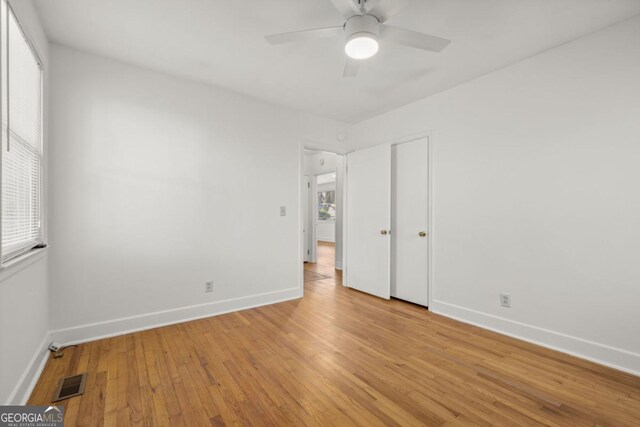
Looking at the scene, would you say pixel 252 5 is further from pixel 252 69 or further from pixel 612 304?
pixel 612 304

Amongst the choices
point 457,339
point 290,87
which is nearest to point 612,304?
point 457,339

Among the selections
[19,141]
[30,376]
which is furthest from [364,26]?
[30,376]

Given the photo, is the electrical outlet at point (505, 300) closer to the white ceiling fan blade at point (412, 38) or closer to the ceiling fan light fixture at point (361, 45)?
the white ceiling fan blade at point (412, 38)

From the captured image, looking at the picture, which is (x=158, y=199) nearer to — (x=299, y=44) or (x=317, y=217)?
(x=299, y=44)

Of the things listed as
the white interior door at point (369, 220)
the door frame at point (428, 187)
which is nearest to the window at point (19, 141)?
the door frame at point (428, 187)

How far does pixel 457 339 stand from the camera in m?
2.62

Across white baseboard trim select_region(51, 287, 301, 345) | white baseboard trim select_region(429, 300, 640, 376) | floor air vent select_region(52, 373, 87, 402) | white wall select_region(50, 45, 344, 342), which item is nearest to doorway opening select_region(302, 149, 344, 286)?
white baseboard trim select_region(51, 287, 301, 345)

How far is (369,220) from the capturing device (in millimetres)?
4094

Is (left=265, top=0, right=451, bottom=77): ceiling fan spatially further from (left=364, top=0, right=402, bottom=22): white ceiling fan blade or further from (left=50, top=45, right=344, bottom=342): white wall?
(left=50, top=45, right=344, bottom=342): white wall

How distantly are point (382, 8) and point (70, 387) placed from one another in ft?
10.4

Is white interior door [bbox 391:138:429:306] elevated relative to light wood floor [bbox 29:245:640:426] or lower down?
elevated

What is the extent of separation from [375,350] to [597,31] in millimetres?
3188

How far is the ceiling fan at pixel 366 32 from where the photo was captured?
173 centimetres

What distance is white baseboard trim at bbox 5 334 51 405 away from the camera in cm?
160
